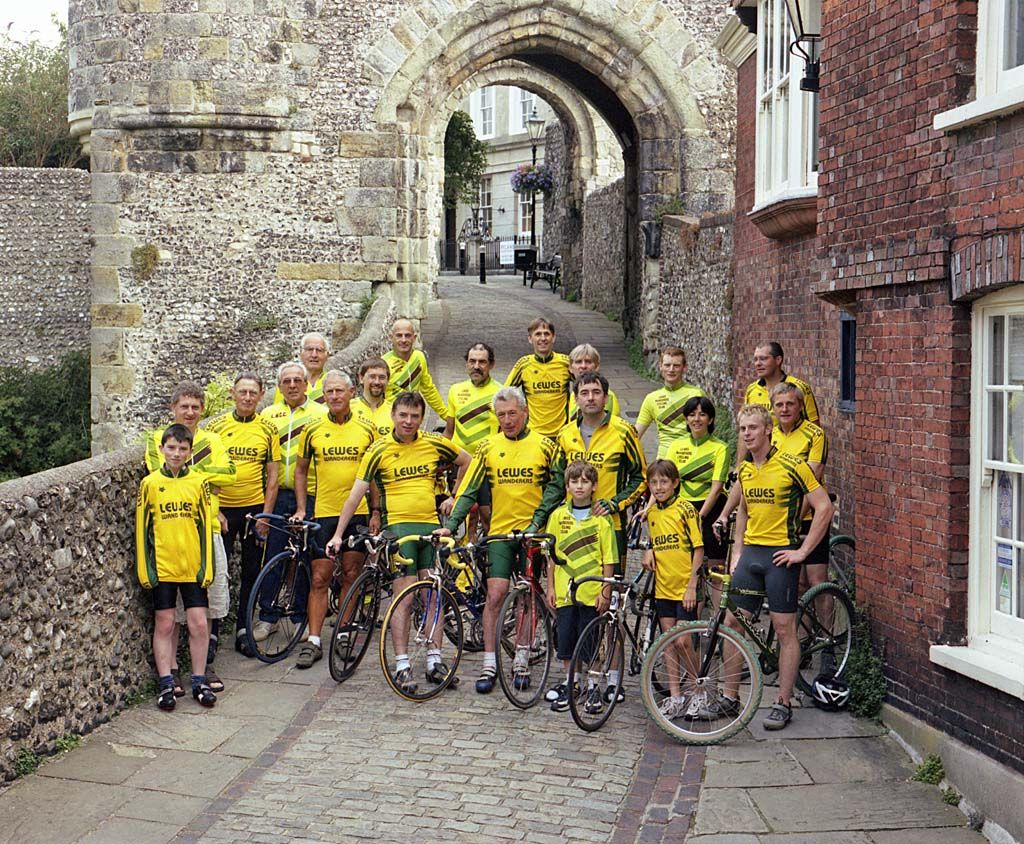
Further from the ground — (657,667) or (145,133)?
(145,133)

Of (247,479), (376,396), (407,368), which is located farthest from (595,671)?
(407,368)

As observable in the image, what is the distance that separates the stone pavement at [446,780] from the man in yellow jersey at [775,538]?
0.26 meters

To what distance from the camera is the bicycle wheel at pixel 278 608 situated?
8.90 m

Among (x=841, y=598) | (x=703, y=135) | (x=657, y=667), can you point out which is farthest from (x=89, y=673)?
(x=703, y=135)

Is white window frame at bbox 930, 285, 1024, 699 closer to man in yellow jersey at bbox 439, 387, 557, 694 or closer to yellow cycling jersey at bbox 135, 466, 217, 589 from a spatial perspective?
man in yellow jersey at bbox 439, 387, 557, 694

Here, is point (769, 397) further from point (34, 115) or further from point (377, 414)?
point (34, 115)

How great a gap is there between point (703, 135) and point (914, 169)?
1399cm

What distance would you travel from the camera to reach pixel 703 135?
2092 cm

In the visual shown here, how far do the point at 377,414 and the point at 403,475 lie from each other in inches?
57.5

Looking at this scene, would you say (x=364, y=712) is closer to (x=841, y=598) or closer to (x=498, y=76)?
(x=841, y=598)

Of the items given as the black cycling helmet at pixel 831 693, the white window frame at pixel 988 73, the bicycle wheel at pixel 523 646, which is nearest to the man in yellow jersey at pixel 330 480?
the bicycle wheel at pixel 523 646

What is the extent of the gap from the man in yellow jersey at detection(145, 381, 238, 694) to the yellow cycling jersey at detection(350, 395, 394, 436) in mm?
1171

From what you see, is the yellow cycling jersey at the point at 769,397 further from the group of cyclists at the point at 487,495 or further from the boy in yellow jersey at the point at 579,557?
the boy in yellow jersey at the point at 579,557

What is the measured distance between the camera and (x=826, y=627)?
26.3ft
